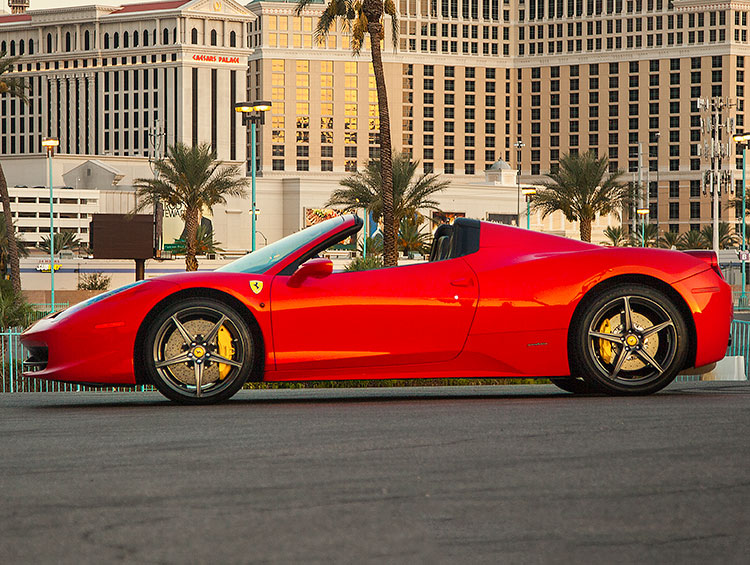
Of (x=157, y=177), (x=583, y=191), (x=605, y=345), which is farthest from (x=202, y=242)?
(x=605, y=345)

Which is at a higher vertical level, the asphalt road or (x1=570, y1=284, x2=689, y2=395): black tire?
(x1=570, y1=284, x2=689, y2=395): black tire

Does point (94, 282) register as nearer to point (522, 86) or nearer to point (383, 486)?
point (383, 486)

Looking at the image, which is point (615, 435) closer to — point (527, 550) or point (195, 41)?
point (527, 550)

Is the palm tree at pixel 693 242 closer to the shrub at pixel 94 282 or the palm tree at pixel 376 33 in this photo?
the shrub at pixel 94 282

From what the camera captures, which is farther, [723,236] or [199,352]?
[723,236]

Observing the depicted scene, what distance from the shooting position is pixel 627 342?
288 inches

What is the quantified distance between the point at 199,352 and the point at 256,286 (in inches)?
21.4

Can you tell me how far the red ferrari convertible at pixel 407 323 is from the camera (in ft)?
23.4

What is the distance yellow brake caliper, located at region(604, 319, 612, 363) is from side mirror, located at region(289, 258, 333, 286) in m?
1.77

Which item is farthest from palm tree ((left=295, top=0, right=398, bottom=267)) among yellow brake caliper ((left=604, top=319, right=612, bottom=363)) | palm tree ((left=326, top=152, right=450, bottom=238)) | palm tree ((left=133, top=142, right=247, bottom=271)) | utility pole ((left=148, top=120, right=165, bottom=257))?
yellow brake caliper ((left=604, top=319, right=612, bottom=363))

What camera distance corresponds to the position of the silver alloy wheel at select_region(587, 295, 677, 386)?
730cm

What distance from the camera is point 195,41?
16325 centimetres

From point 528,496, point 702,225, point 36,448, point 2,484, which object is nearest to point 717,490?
point 528,496

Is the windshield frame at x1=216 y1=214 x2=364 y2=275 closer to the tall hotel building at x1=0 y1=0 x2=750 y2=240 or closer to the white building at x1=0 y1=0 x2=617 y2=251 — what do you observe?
the white building at x1=0 y1=0 x2=617 y2=251
